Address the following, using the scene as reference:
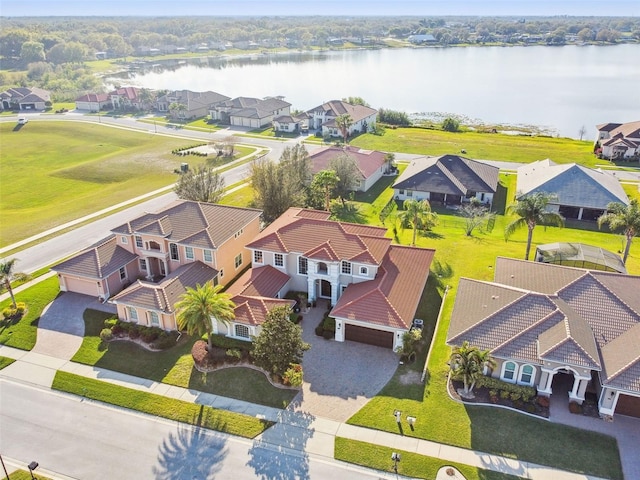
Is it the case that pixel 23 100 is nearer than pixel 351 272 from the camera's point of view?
No

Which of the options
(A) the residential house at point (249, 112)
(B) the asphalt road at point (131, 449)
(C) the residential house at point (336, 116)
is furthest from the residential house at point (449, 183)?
(A) the residential house at point (249, 112)

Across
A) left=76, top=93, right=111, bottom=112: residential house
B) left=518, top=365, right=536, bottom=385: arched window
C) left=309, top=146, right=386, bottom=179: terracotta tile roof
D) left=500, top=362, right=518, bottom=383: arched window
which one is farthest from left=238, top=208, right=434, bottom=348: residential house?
left=76, top=93, right=111, bottom=112: residential house

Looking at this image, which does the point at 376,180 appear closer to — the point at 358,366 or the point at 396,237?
the point at 396,237

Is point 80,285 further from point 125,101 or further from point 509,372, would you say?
point 125,101

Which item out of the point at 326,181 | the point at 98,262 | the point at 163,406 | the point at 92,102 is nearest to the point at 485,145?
the point at 326,181

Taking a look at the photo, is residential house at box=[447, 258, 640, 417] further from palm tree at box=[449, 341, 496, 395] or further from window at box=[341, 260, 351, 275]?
window at box=[341, 260, 351, 275]

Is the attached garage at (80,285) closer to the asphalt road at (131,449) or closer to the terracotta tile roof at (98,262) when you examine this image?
the terracotta tile roof at (98,262)
